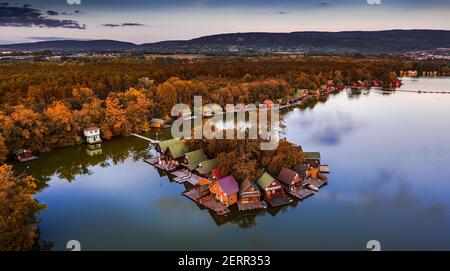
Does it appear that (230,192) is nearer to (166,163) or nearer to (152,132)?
(166,163)

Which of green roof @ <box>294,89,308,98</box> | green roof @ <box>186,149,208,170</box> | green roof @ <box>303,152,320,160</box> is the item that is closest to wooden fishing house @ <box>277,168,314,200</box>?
green roof @ <box>303,152,320,160</box>

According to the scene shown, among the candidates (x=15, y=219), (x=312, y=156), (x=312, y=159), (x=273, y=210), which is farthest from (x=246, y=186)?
(x=15, y=219)

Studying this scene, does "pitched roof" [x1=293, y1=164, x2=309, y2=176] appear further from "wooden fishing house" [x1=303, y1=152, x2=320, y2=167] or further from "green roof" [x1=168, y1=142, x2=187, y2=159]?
"green roof" [x1=168, y1=142, x2=187, y2=159]

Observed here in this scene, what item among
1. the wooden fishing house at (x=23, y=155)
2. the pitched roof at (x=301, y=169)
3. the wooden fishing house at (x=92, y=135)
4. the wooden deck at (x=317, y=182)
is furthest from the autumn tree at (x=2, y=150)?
the wooden deck at (x=317, y=182)

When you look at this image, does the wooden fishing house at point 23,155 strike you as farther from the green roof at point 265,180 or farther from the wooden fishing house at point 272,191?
the wooden fishing house at point 272,191

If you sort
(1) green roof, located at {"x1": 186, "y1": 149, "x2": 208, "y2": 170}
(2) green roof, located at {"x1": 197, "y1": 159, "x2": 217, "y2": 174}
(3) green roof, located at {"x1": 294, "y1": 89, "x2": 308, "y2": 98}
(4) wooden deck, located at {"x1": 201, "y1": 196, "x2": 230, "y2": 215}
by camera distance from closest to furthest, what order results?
(4) wooden deck, located at {"x1": 201, "y1": 196, "x2": 230, "y2": 215}
(2) green roof, located at {"x1": 197, "y1": 159, "x2": 217, "y2": 174}
(1) green roof, located at {"x1": 186, "y1": 149, "x2": 208, "y2": 170}
(3) green roof, located at {"x1": 294, "y1": 89, "x2": 308, "y2": 98}

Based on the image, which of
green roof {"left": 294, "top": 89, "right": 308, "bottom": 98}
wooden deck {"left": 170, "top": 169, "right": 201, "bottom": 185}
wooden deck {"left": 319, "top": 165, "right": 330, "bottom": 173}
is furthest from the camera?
green roof {"left": 294, "top": 89, "right": 308, "bottom": 98}
